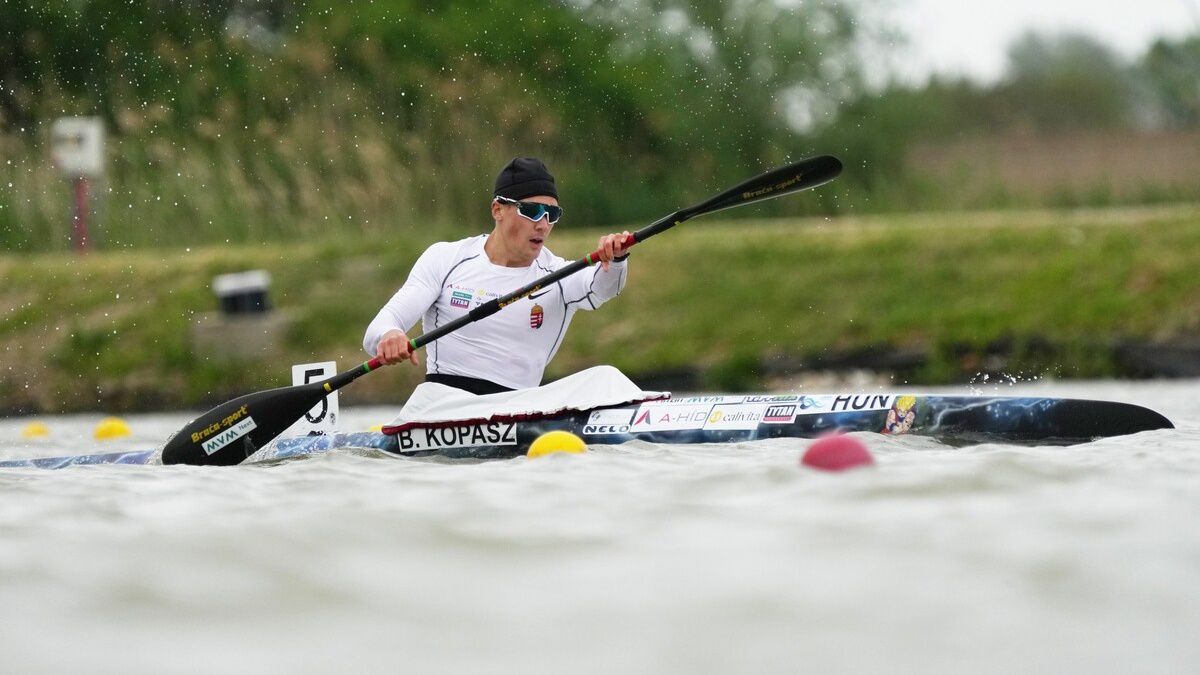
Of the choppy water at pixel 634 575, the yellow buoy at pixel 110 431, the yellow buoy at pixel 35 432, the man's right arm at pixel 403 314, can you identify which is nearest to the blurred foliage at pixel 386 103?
the yellow buoy at pixel 35 432

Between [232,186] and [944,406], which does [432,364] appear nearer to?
[944,406]

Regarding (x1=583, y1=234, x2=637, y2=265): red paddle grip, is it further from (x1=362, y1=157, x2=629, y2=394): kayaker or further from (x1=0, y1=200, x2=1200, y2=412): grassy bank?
(x1=0, y1=200, x2=1200, y2=412): grassy bank

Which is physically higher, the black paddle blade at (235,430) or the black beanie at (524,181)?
the black beanie at (524,181)

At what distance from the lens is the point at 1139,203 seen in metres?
17.5

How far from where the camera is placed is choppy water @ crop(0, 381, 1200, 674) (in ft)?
7.66

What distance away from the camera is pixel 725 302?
14.9m

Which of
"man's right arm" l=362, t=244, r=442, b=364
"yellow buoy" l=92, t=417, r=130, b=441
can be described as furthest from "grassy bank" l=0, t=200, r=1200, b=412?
"man's right arm" l=362, t=244, r=442, b=364

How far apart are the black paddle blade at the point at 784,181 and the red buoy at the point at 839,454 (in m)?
2.65

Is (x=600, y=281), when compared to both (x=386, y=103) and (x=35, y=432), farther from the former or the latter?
(x=386, y=103)

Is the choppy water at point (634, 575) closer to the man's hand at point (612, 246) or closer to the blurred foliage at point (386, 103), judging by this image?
the man's hand at point (612, 246)

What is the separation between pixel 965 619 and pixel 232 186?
1498cm

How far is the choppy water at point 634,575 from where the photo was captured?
233 centimetres

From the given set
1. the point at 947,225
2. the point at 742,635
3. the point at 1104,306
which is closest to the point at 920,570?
the point at 742,635

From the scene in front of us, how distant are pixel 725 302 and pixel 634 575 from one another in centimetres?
1218
